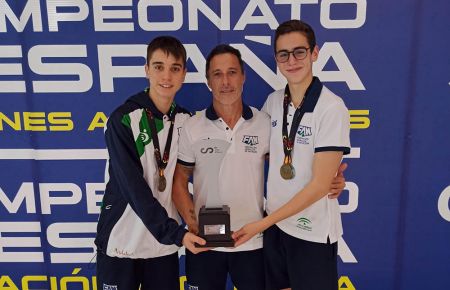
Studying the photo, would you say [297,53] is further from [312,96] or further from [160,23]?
[160,23]

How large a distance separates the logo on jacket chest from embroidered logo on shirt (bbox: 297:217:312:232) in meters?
0.38

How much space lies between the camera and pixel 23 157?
249 cm

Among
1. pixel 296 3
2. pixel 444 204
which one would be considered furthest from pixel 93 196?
pixel 444 204

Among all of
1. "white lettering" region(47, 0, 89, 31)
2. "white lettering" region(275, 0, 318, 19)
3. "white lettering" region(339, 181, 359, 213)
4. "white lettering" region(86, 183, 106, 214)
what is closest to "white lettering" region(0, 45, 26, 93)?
"white lettering" region(47, 0, 89, 31)

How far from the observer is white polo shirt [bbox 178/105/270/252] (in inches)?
69.4

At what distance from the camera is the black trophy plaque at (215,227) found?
161 cm

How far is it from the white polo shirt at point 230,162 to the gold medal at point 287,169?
0.13 metres

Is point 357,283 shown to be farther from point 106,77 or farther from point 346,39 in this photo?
point 106,77

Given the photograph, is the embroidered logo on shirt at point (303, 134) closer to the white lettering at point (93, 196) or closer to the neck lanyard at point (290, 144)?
the neck lanyard at point (290, 144)

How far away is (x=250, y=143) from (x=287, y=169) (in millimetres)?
217

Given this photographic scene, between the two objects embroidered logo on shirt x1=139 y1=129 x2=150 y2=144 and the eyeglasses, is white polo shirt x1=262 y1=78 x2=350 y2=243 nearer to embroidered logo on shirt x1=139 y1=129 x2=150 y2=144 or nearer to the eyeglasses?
the eyeglasses

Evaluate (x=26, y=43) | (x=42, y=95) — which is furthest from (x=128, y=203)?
(x=26, y=43)

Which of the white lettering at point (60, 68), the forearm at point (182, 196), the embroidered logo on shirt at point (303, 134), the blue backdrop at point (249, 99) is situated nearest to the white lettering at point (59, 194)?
the blue backdrop at point (249, 99)

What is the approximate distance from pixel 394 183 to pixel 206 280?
1389 mm
